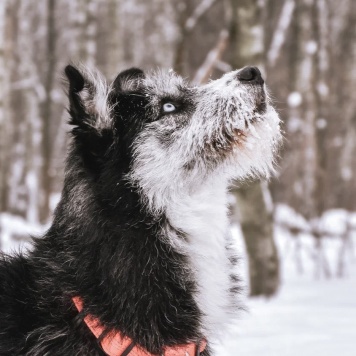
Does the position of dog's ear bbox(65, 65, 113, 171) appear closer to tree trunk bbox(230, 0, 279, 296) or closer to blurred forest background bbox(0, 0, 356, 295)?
blurred forest background bbox(0, 0, 356, 295)

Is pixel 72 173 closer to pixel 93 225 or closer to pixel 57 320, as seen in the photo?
pixel 93 225

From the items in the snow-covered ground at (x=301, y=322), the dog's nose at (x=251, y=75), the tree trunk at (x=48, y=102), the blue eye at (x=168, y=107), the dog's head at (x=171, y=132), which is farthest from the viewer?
the tree trunk at (x=48, y=102)

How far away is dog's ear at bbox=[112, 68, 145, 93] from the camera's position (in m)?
3.56

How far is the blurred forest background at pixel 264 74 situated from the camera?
805 centimetres

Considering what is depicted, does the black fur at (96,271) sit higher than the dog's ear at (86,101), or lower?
lower

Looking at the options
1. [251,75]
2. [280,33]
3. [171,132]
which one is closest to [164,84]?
[171,132]

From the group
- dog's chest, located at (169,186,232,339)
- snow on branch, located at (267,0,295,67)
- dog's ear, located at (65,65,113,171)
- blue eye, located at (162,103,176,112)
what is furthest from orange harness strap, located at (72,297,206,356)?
snow on branch, located at (267,0,295,67)

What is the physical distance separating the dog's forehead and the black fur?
0.33m

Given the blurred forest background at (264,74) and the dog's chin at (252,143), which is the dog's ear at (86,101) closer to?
the blurred forest background at (264,74)

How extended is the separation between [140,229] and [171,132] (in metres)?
0.60

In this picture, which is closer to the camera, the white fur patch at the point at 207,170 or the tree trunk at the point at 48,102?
the white fur patch at the point at 207,170

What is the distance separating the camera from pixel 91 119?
323 cm

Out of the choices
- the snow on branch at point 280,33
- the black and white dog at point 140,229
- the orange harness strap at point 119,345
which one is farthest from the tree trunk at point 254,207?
the snow on branch at point 280,33

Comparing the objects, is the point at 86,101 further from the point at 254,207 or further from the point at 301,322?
the point at 254,207
